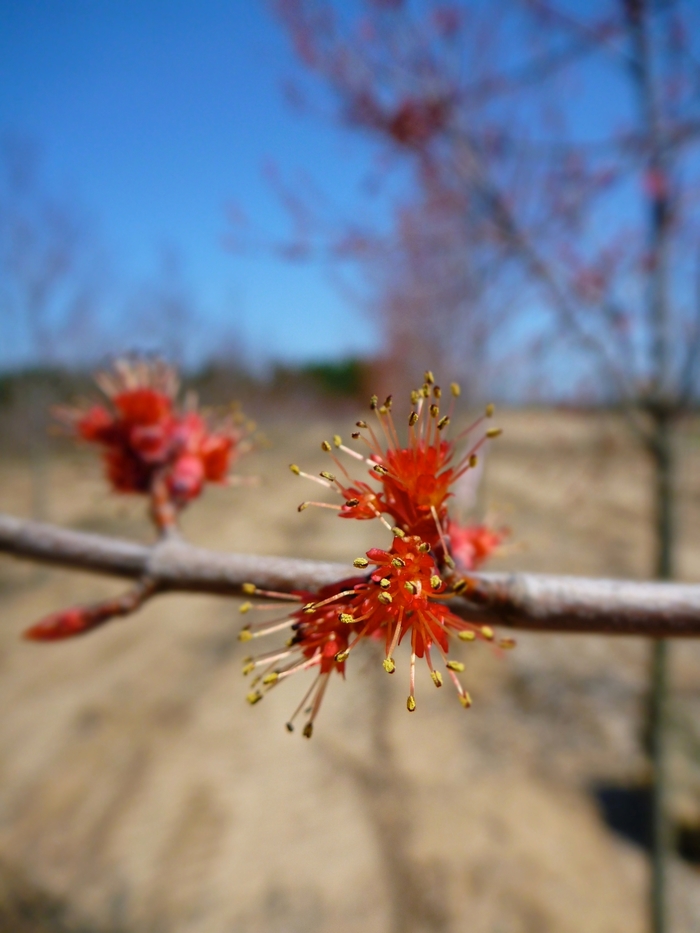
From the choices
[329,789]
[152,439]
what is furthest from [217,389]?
[152,439]

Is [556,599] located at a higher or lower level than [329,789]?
higher

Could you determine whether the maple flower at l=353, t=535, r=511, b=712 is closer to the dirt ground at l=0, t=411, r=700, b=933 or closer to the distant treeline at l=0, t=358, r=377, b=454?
the dirt ground at l=0, t=411, r=700, b=933

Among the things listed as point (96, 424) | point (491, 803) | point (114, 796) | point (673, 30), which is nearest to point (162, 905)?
point (114, 796)

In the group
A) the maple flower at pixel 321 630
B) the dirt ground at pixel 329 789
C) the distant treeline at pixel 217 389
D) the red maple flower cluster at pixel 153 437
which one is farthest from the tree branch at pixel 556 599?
the distant treeline at pixel 217 389

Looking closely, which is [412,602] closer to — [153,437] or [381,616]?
[381,616]

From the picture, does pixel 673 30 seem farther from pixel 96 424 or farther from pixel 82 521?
pixel 82 521

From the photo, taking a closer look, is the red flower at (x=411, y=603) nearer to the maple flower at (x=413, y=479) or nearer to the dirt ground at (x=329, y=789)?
the maple flower at (x=413, y=479)
